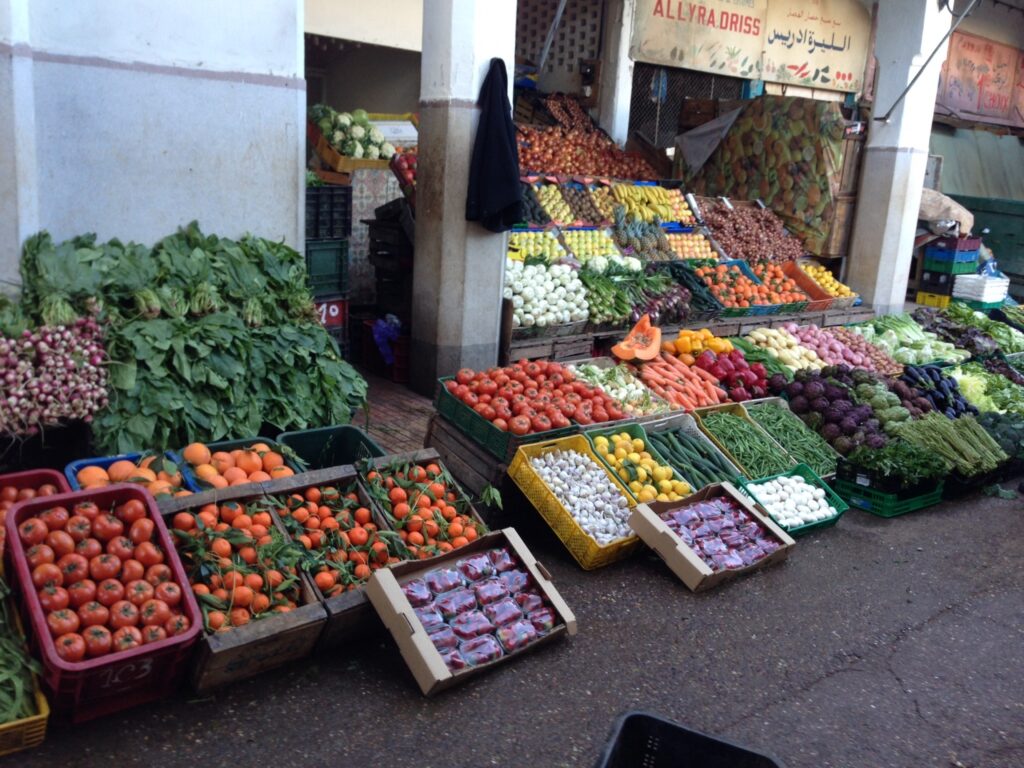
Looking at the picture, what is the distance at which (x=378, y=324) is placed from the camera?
852 centimetres

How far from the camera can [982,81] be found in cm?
1805

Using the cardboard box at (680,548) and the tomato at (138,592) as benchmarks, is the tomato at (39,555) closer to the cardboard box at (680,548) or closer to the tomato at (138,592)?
the tomato at (138,592)

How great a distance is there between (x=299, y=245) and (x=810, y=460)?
4.20m

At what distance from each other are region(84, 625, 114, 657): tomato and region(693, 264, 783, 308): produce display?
7.29 meters

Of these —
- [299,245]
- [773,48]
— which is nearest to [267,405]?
[299,245]

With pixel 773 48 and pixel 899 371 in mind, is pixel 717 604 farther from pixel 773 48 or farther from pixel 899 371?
pixel 773 48

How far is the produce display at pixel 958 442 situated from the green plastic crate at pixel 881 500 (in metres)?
0.23

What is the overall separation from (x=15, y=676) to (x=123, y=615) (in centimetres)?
42

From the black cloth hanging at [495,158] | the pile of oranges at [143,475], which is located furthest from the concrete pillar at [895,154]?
the pile of oranges at [143,475]

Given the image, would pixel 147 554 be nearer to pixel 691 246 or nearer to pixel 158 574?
pixel 158 574

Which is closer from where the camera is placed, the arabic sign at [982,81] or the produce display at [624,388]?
the produce display at [624,388]

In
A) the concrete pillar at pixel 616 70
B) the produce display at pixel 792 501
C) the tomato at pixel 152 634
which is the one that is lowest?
the produce display at pixel 792 501

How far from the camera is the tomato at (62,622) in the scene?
3.32 metres

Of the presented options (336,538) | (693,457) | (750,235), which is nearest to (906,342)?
(750,235)
